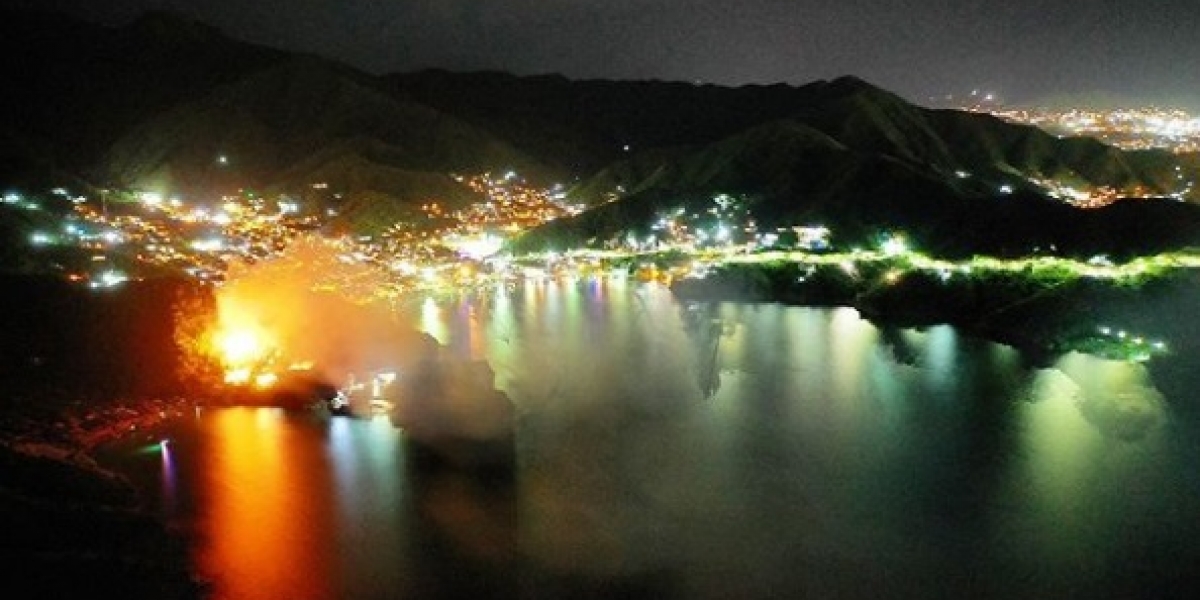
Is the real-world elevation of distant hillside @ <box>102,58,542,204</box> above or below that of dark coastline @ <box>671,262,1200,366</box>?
above

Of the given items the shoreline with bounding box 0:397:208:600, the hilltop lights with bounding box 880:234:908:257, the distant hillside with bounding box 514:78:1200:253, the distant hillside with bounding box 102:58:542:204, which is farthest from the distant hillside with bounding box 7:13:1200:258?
the shoreline with bounding box 0:397:208:600

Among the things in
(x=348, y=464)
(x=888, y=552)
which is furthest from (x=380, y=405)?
(x=888, y=552)

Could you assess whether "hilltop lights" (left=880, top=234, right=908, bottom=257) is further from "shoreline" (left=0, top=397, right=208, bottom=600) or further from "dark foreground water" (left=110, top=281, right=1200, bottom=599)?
"shoreline" (left=0, top=397, right=208, bottom=600)

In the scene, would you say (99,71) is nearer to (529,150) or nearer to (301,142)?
(301,142)

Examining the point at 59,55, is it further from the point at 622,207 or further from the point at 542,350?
the point at 542,350

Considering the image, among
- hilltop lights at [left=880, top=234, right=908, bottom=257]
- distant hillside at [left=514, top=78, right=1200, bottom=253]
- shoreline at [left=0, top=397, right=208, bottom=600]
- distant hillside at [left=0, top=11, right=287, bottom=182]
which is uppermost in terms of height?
distant hillside at [left=0, top=11, right=287, bottom=182]

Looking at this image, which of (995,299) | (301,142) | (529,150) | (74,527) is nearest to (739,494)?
(74,527)

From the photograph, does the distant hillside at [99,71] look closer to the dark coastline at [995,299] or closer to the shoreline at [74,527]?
the dark coastline at [995,299]

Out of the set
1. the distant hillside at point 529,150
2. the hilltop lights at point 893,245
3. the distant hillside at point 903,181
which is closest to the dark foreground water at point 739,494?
the distant hillside at point 903,181

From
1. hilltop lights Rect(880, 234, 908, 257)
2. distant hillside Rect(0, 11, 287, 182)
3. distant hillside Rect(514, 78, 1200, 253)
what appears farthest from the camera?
distant hillside Rect(0, 11, 287, 182)
